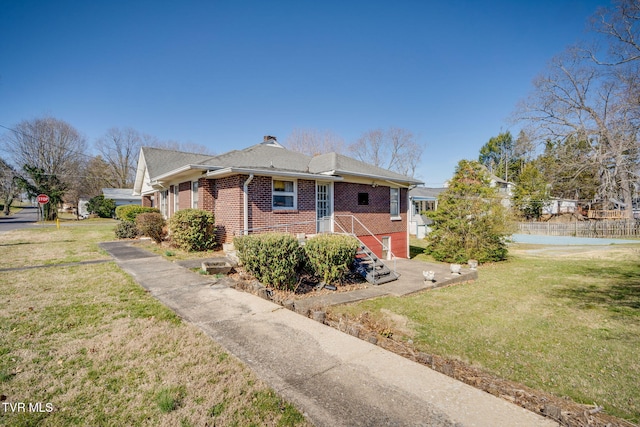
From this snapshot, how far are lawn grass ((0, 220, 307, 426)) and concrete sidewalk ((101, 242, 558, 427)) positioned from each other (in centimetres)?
21

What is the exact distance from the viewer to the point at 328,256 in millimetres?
7316

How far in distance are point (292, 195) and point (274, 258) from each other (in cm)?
497

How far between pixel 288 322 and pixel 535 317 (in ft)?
17.8

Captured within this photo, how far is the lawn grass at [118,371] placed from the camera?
2.48m

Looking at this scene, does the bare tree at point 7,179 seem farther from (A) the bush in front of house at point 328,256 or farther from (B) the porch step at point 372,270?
(B) the porch step at point 372,270

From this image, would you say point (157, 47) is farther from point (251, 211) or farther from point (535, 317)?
point (535, 317)

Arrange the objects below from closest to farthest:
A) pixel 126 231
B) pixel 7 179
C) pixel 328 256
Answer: pixel 328 256
pixel 126 231
pixel 7 179

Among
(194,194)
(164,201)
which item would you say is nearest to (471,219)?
(194,194)

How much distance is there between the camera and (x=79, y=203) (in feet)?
148

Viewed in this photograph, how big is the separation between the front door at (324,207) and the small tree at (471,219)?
5620 mm

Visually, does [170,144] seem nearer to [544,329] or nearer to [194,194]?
[194,194]

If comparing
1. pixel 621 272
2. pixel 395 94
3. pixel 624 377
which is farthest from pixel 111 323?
pixel 395 94

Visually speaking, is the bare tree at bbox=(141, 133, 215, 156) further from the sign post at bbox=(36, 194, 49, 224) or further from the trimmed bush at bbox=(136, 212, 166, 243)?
the trimmed bush at bbox=(136, 212, 166, 243)

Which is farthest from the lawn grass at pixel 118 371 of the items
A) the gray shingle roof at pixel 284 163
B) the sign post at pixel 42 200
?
the sign post at pixel 42 200
